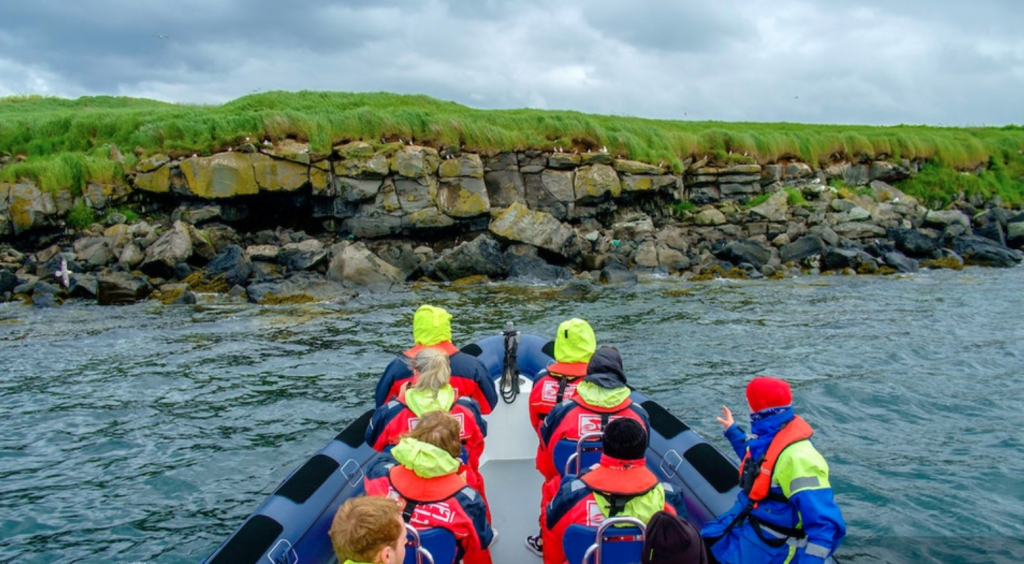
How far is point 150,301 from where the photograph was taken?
57.1 feet

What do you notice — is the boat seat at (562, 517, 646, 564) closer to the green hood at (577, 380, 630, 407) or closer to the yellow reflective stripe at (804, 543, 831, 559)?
the yellow reflective stripe at (804, 543, 831, 559)

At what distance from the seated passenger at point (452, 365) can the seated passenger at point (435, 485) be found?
1.65 metres

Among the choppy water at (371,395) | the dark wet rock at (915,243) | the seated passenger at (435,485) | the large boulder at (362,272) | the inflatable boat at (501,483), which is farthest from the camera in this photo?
the dark wet rock at (915,243)

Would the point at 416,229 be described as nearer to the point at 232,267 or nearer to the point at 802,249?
the point at 232,267

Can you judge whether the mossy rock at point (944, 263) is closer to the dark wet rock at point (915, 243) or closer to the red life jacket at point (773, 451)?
the dark wet rock at point (915, 243)

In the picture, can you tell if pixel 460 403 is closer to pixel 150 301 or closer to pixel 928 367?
pixel 928 367

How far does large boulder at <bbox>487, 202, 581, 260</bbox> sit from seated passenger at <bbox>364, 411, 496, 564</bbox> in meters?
19.2

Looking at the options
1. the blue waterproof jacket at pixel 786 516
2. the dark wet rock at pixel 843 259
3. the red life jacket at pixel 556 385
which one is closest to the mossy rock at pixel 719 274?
the dark wet rock at pixel 843 259

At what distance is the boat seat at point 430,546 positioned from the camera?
11.3 ft

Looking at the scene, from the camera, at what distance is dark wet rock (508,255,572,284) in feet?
68.3

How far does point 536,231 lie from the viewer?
75.7ft

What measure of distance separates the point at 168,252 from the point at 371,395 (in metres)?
13.0

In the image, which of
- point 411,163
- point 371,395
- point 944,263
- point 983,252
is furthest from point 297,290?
point 983,252

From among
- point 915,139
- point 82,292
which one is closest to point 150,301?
point 82,292
